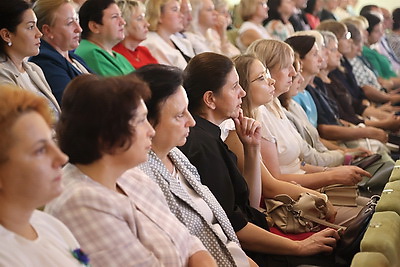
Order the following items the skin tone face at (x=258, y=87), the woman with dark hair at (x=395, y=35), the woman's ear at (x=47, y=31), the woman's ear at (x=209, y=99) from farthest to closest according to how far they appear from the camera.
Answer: the woman with dark hair at (x=395, y=35)
the woman's ear at (x=47, y=31)
the skin tone face at (x=258, y=87)
the woman's ear at (x=209, y=99)

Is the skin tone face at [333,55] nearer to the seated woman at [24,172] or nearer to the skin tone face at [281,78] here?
the skin tone face at [281,78]

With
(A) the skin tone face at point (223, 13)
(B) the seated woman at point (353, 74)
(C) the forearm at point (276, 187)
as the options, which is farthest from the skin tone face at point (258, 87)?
(A) the skin tone face at point (223, 13)

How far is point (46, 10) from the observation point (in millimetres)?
3502

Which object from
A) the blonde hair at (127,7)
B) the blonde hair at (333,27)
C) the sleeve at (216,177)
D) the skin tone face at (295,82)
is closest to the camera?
the sleeve at (216,177)

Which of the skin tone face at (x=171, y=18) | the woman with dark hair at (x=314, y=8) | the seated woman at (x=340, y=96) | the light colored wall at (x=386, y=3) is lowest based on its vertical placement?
the light colored wall at (x=386, y=3)

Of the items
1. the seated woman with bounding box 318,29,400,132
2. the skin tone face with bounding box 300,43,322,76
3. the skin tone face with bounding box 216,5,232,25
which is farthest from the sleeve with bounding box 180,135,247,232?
the skin tone face with bounding box 216,5,232,25

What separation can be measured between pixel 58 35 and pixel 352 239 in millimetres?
1753

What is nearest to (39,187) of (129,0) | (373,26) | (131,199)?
(131,199)

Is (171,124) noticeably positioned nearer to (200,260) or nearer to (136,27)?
(200,260)

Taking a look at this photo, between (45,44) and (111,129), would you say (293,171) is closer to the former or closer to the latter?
(45,44)

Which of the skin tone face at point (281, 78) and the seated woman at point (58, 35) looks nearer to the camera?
the seated woman at point (58, 35)

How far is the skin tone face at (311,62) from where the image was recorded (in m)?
4.41

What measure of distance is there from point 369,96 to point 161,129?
4.51 m

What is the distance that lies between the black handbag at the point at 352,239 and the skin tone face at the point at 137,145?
3.67ft
